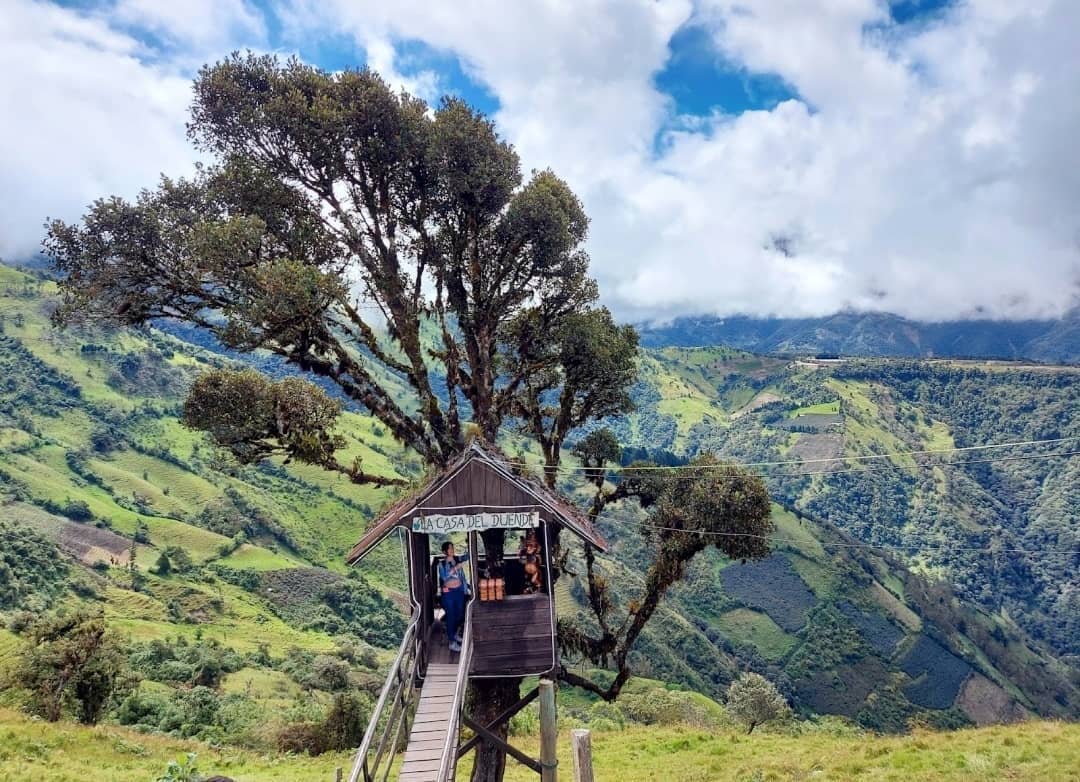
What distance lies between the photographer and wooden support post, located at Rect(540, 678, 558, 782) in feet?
41.9

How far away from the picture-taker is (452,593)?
15.5 m

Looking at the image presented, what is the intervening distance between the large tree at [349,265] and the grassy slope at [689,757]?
4.16m

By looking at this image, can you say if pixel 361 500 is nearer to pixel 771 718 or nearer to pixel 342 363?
pixel 771 718

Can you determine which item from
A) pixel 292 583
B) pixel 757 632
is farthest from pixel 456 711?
pixel 757 632

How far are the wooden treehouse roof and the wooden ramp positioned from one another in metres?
3.29

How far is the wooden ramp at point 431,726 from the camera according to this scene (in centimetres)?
1137

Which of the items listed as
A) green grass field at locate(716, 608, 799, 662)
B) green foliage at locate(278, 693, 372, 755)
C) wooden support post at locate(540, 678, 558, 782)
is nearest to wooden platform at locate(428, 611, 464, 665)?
wooden support post at locate(540, 678, 558, 782)

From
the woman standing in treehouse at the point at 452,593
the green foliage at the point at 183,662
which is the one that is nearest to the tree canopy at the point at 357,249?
the woman standing in treehouse at the point at 452,593

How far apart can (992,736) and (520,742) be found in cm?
1592

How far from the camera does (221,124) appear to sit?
17594 mm

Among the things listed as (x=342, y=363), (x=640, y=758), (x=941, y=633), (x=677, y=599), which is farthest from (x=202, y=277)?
(x=941, y=633)

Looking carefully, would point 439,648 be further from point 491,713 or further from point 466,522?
point 466,522

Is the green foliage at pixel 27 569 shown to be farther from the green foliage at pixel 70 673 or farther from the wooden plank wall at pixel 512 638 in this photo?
the wooden plank wall at pixel 512 638

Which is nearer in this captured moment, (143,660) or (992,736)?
(992,736)
